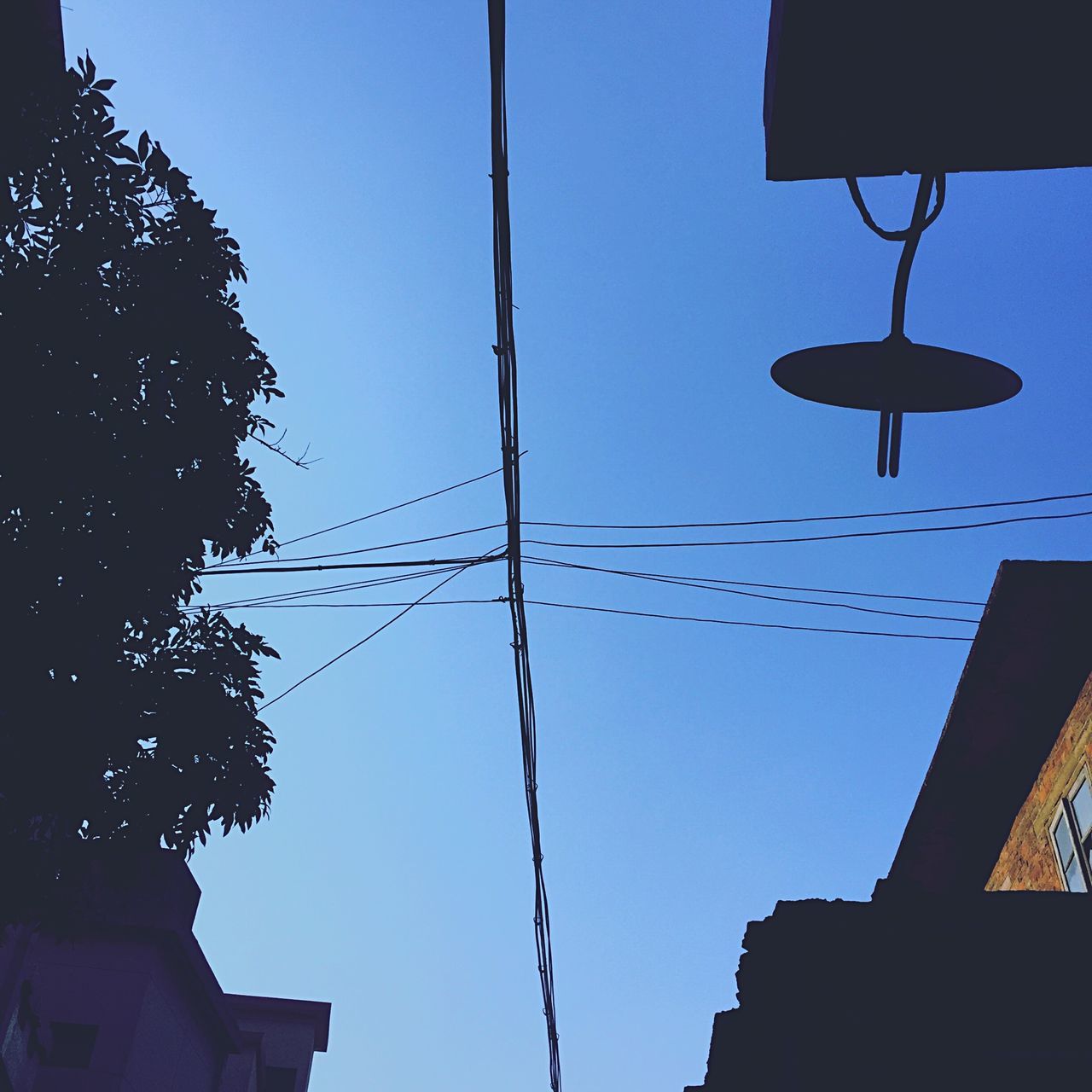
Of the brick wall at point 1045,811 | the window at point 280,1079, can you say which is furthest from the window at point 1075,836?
the window at point 280,1079

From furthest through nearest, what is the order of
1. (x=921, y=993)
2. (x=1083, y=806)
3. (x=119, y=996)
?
(x=119, y=996), (x=1083, y=806), (x=921, y=993)

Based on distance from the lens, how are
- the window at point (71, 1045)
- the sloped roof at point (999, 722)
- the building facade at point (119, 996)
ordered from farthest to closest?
the window at point (71, 1045) < the building facade at point (119, 996) < the sloped roof at point (999, 722)

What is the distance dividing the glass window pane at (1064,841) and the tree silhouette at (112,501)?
8694mm

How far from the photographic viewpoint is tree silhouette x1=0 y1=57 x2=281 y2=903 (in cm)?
704

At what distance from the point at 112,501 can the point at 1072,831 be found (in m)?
10.2

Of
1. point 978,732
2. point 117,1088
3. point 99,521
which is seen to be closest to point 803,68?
point 99,521

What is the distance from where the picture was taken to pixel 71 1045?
1403cm

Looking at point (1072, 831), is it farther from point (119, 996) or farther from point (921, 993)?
point (119, 996)

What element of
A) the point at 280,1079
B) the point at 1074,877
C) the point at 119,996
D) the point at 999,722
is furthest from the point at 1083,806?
the point at 280,1079

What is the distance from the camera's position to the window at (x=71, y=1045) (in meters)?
13.7

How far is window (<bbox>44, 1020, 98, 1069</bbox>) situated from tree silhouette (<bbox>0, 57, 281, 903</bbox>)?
8.29m

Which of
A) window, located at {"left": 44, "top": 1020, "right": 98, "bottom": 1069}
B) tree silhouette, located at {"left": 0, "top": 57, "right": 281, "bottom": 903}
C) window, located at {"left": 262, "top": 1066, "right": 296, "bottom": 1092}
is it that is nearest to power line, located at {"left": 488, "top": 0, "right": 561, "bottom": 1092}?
tree silhouette, located at {"left": 0, "top": 57, "right": 281, "bottom": 903}

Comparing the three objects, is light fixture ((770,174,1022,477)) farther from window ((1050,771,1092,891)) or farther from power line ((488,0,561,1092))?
window ((1050,771,1092,891))

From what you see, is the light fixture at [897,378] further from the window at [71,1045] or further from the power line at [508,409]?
the window at [71,1045]
